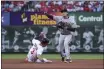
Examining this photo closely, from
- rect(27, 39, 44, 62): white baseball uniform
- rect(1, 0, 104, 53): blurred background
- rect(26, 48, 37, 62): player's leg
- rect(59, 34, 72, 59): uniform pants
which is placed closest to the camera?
rect(27, 39, 44, 62): white baseball uniform

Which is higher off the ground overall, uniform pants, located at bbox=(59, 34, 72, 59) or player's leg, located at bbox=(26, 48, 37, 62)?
uniform pants, located at bbox=(59, 34, 72, 59)

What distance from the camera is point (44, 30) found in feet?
65.4

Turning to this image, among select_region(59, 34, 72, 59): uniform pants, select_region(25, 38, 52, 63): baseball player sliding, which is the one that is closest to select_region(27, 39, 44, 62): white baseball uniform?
select_region(25, 38, 52, 63): baseball player sliding

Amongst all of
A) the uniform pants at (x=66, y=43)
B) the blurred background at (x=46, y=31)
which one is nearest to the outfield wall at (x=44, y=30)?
the blurred background at (x=46, y=31)

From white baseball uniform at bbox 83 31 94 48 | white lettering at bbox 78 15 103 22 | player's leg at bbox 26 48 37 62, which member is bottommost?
player's leg at bbox 26 48 37 62

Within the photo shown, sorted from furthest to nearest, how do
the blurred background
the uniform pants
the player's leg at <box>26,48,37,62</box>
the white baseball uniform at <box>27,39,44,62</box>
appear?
the blurred background
the uniform pants
the player's leg at <box>26,48,37,62</box>
the white baseball uniform at <box>27,39,44,62</box>

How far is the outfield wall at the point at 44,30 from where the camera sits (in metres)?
19.9

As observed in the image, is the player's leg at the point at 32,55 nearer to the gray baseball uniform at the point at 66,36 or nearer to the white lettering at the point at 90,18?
the gray baseball uniform at the point at 66,36

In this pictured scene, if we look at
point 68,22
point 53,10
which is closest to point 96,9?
point 53,10

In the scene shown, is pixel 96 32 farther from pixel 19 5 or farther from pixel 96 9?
pixel 19 5

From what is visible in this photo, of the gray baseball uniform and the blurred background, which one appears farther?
the blurred background

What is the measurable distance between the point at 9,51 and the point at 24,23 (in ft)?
5.45

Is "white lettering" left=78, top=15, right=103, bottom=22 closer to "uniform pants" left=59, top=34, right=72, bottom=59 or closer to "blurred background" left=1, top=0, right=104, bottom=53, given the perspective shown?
"blurred background" left=1, top=0, right=104, bottom=53

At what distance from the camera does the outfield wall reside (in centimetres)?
1989
